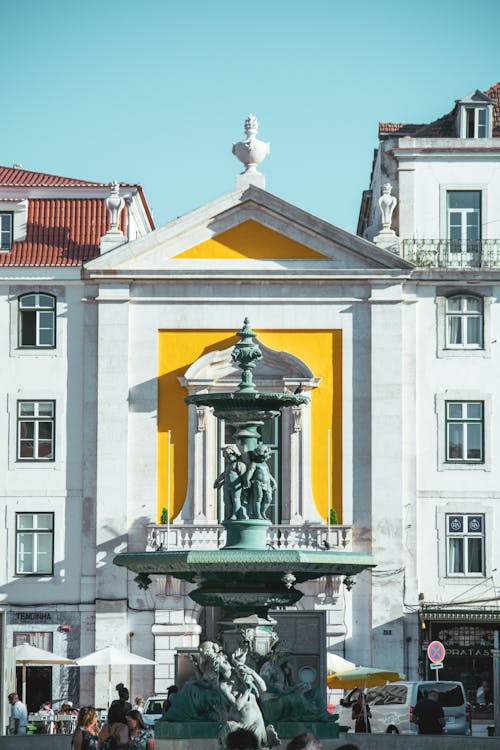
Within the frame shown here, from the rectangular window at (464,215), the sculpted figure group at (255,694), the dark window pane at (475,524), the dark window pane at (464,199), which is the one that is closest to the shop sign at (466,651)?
the dark window pane at (475,524)

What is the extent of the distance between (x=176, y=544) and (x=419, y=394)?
25.3 ft

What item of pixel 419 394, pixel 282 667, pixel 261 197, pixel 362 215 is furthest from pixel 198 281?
pixel 282 667

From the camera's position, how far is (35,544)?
5250cm

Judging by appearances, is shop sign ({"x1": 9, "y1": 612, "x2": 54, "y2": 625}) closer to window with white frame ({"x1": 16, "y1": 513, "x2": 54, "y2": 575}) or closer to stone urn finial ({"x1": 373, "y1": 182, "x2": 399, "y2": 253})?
window with white frame ({"x1": 16, "y1": 513, "x2": 54, "y2": 575})

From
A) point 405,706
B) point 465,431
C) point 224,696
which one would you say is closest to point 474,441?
point 465,431

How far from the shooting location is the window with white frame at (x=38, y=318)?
174 feet

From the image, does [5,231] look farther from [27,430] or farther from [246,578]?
[246,578]

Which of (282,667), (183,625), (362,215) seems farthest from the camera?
(362,215)

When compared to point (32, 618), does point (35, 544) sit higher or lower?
higher

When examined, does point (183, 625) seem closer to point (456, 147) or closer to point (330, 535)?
point (330, 535)

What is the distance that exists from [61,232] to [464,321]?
11.2 meters

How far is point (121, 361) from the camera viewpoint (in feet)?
173

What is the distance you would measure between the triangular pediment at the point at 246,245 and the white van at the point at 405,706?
13.2 metres

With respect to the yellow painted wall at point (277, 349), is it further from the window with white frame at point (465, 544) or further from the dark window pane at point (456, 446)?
the window with white frame at point (465, 544)
